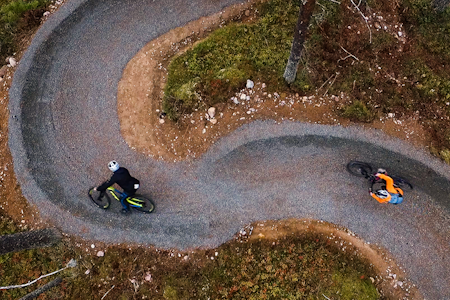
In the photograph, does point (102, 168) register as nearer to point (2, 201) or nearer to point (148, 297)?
point (2, 201)

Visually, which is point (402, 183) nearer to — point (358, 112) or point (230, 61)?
point (358, 112)

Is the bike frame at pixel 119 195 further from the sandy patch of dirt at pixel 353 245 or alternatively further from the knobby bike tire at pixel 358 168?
the knobby bike tire at pixel 358 168

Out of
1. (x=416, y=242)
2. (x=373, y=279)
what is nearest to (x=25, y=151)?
(x=373, y=279)

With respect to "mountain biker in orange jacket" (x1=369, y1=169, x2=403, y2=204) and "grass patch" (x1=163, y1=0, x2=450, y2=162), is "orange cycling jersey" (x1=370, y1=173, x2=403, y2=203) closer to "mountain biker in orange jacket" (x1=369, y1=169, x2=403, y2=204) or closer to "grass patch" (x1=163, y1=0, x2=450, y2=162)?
"mountain biker in orange jacket" (x1=369, y1=169, x2=403, y2=204)

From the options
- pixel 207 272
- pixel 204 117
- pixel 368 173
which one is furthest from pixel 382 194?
pixel 204 117

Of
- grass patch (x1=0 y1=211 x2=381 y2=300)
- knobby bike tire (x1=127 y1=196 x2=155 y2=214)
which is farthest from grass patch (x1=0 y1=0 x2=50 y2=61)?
knobby bike tire (x1=127 y1=196 x2=155 y2=214)

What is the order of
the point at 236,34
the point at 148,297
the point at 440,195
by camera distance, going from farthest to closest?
the point at 236,34 → the point at 440,195 → the point at 148,297
